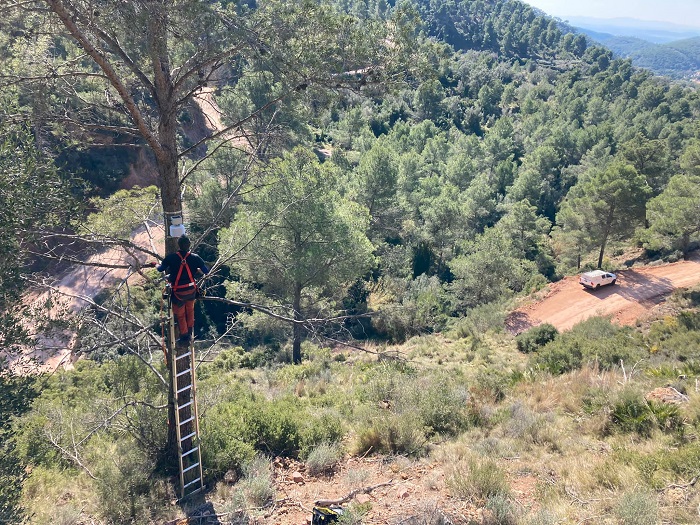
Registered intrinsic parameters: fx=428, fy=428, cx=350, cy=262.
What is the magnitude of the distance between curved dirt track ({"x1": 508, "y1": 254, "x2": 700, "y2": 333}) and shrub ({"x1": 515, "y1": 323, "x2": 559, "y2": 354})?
2.90m

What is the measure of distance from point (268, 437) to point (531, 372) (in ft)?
21.8

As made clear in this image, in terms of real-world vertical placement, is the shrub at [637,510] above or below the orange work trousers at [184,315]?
below

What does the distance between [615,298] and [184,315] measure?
22.0 meters

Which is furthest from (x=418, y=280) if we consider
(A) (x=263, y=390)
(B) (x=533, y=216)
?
(A) (x=263, y=390)

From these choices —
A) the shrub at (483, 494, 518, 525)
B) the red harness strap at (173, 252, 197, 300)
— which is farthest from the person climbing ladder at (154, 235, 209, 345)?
the shrub at (483, 494, 518, 525)

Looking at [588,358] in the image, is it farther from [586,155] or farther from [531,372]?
[586,155]

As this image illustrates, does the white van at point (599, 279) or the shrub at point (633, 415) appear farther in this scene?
the white van at point (599, 279)

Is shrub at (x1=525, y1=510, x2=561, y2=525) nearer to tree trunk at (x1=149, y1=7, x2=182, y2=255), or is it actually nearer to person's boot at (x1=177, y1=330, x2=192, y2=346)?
person's boot at (x1=177, y1=330, x2=192, y2=346)

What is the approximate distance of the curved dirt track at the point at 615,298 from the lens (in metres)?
19.8

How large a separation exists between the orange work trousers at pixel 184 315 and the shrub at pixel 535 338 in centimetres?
1366

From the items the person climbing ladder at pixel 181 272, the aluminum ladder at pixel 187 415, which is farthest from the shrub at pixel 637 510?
the person climbing ladder at pixel 181 272

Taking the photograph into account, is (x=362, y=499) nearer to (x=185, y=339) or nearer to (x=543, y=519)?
(x=543, y=519)

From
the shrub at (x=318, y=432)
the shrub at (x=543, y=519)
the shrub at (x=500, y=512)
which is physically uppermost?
the shrub at (x=543, y=519)

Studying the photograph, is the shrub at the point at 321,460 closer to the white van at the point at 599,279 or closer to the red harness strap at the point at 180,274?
the red harness strap at the point at 180,274
